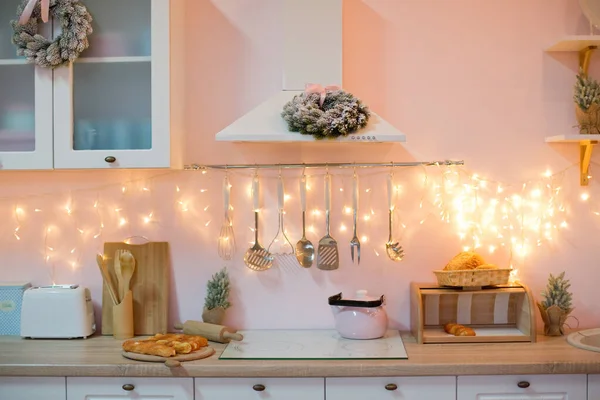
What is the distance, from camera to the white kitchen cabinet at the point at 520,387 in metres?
2.55

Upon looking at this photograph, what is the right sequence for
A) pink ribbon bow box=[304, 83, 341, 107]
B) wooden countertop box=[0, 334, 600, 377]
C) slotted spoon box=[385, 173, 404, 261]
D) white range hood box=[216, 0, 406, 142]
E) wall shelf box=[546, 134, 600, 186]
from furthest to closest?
slotted spoon box=[385, 173, 404, 261] → wall shelf box=[546, 134, 600, 186] → white range hood box=[216, 0, 406, 142] → pink ribbon bow box=[304, 83, 341, 107] → wooden countertop box=[0, 334, 600, 377]

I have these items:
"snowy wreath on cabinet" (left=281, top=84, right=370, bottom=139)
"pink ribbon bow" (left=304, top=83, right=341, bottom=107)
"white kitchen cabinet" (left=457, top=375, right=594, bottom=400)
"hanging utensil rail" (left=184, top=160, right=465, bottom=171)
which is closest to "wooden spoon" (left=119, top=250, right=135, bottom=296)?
"hanging utensil rail" (left=184, top=160, right=465, bottom=171)

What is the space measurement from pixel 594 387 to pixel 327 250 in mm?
1084

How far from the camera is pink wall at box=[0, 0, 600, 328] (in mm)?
2998

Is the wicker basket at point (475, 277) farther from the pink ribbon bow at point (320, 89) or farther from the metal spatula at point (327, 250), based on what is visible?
the pink ribbon bow at point (320, 89)

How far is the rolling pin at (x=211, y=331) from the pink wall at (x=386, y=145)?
0.19 metres

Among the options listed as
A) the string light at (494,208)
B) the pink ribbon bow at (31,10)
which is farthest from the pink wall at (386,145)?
the pink ribbon bow at (31,10)

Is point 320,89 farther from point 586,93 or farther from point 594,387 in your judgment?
point 594,387

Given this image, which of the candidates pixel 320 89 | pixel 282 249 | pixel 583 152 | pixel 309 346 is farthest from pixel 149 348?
pixel 583 152

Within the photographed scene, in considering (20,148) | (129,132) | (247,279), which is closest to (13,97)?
(20,148)

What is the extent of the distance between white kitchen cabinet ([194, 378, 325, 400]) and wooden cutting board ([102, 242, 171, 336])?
19.0 inches

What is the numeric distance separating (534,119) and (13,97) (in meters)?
2.01

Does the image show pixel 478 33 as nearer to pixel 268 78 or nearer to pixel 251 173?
pixel 268 78

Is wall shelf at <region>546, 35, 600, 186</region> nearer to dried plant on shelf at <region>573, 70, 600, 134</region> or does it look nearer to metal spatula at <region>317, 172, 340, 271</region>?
dried plant on shelf at <region>573, 70, 600, 134</region>
